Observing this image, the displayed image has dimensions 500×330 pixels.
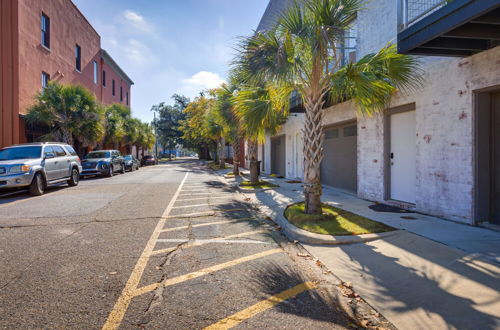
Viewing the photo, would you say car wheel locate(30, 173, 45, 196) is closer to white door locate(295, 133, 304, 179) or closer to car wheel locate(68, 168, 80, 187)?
car wheel locate(68, 168, 80, 187)

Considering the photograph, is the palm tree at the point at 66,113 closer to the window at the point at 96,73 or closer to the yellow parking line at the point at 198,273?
the window at the point at 96,73

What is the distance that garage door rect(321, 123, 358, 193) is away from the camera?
1034cm

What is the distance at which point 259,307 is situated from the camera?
289 cm

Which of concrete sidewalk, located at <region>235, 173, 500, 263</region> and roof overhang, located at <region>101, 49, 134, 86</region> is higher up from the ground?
roof overhang, located at <region>101, 49, 134, 86</region>

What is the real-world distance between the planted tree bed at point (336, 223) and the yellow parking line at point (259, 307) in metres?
2.02

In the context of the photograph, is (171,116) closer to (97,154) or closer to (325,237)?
(97,154)

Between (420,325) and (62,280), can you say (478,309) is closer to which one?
(420,325)

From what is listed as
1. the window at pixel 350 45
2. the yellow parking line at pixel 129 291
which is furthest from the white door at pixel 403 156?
the yellow parking line at pixel 129 291

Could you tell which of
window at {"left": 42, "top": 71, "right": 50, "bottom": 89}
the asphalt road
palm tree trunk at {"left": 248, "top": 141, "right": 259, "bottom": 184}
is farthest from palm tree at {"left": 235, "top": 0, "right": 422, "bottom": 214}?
window at {"left": 42, "top": 71, "right": 50, "bottom": 89}

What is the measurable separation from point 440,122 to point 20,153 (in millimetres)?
13495

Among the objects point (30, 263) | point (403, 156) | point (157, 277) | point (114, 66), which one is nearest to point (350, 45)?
point (403, 156)

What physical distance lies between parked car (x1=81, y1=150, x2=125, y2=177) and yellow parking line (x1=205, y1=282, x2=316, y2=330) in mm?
17556

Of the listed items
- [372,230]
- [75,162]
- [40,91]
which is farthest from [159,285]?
[40,91]

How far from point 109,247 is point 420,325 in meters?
4.25
